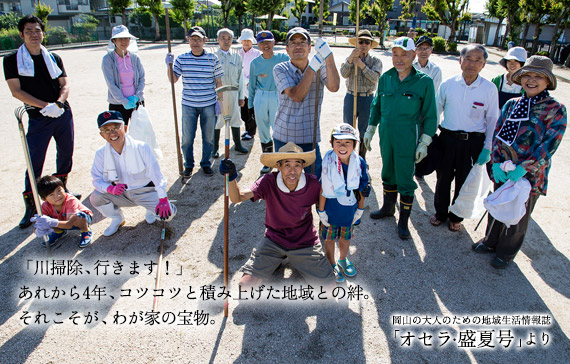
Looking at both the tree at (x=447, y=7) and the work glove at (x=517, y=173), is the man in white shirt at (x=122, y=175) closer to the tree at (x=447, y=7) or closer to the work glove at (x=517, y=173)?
the work glove at (x=517, y=173)

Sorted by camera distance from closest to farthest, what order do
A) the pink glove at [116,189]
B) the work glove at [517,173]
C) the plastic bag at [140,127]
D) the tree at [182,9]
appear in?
the work glove at [517,173] → the pink glove at [116,189] → the plastic bag at [140,127] → the tree at [182,9]

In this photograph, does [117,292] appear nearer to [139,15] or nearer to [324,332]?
[324,332]

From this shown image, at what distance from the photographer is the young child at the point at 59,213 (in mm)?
3803

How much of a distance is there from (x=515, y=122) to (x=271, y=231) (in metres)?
2.51

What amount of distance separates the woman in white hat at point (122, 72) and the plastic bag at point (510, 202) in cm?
454

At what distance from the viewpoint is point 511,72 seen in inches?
186

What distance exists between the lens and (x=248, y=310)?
3156 millimetres

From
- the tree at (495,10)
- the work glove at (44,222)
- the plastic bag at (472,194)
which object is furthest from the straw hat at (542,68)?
the tree at (495,10)

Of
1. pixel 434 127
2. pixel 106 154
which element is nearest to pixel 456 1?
pixel 434 127

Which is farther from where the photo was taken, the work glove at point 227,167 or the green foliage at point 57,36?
the green foliage at point 57,36

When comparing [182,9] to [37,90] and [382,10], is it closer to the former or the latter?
[382,10]

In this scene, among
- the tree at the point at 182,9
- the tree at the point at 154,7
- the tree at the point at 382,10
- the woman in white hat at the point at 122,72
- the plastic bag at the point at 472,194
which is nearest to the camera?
the plastic bag at the point at 472,194

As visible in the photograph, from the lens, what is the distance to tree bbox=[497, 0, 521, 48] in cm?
2633

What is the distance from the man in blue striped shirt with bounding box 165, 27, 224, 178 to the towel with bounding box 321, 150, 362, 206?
9.24 ft
